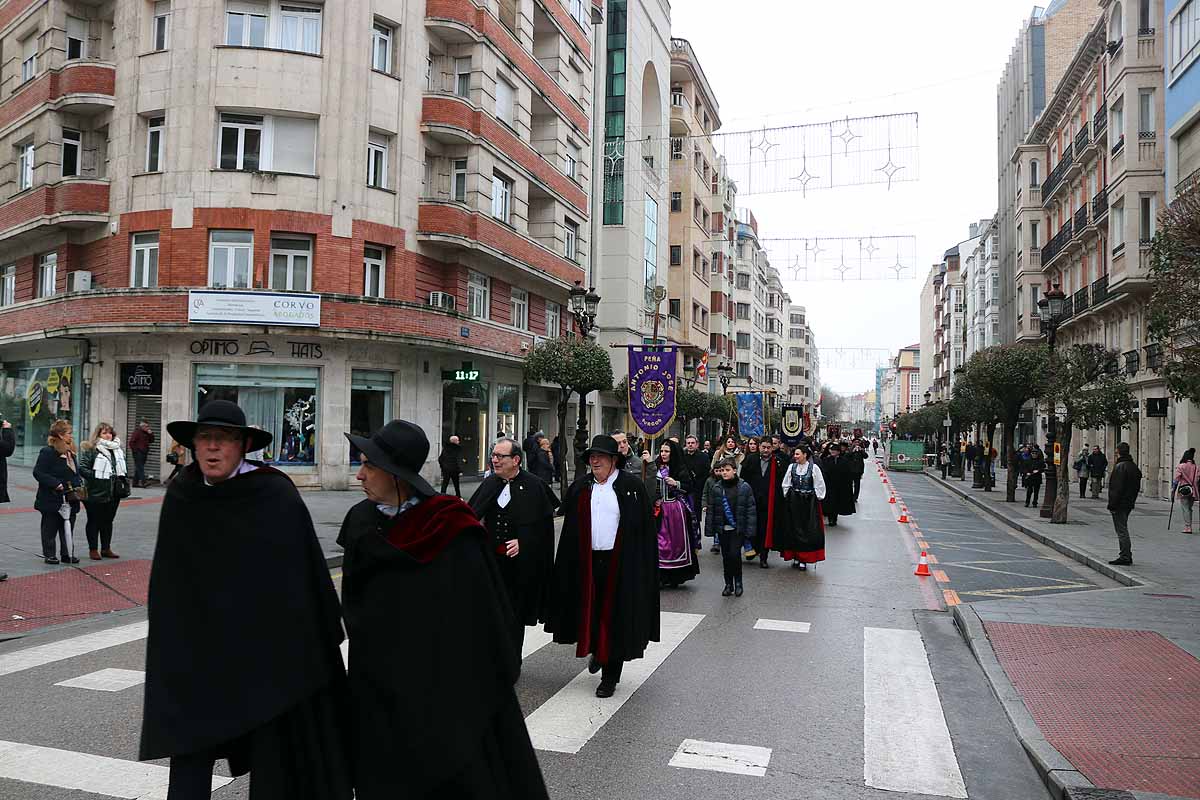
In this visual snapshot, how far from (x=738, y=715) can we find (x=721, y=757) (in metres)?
0.82

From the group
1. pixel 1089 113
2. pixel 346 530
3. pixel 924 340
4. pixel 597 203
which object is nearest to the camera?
pixel 346 530

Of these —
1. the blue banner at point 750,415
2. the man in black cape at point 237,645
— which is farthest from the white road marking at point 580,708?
the blue banner at point 750,415

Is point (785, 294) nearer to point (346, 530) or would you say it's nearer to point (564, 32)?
point (564, 32)

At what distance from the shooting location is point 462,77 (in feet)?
88.4

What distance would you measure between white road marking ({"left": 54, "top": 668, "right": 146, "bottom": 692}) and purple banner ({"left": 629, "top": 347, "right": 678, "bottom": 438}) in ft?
39.3

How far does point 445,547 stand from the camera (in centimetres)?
322

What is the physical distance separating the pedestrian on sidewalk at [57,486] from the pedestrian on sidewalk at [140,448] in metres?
11.5

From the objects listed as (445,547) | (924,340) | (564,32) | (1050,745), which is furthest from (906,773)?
(924,340)

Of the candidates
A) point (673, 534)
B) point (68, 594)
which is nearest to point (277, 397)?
point (68, 594)

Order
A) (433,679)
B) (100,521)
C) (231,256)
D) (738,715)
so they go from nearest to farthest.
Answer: (433,679) < (738,715) < (100,521) < (231,256)

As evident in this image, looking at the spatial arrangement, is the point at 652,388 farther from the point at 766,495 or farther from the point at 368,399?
the point at 368,399

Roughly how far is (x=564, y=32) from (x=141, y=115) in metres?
16.5

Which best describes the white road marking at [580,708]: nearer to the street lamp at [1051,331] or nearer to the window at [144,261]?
the street lamp at [1051,331]

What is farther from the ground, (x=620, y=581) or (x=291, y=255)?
(x=291, y=255)
